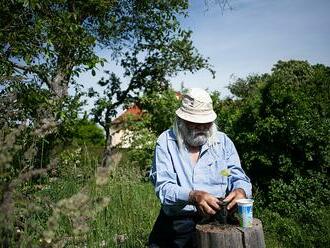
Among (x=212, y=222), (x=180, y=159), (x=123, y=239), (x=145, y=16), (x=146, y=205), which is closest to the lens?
(x=212, y=222)

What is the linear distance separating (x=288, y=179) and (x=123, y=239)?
Result: 12.0 feet

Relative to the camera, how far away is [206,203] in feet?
8.71

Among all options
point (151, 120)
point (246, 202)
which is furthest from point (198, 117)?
point (151, 120)

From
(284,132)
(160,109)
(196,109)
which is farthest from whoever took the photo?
(160,109)

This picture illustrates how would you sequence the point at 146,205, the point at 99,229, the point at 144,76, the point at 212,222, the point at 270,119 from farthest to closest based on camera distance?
the point at 144,76, the point at 270,119, the point at 146,205, the point at 99,229, the point at 212,222

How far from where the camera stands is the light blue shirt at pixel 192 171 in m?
3.02

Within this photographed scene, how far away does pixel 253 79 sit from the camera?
36.5 metres

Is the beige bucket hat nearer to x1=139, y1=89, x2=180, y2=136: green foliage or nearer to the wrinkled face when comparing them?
the wrinkled face

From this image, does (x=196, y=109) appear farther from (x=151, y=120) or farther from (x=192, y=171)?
(x=151, y=120)

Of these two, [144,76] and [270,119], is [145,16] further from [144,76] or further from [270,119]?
[270,119]

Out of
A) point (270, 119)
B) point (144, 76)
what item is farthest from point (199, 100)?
point (144, 76)

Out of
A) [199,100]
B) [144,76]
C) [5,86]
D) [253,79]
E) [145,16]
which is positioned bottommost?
[199,100]

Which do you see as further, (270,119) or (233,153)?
(270,119)

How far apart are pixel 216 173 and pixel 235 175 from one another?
0.47ft
